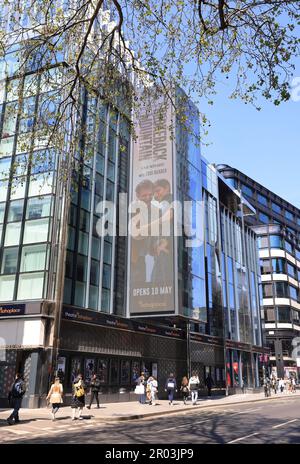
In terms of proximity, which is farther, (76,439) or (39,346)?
(39,346)

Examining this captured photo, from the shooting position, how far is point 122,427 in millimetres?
15039

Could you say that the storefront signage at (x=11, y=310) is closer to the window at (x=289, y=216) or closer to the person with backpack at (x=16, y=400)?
the person with backpack at (x=16, y=400)

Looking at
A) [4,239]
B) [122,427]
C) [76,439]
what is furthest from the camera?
[4,239]

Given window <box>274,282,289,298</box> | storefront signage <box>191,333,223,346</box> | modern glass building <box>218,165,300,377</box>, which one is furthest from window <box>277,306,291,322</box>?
storefront signage <box>191,333,223,346</box>

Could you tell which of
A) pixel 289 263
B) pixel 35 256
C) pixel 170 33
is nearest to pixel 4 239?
pixel 35 256

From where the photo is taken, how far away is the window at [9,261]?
24.3 meters

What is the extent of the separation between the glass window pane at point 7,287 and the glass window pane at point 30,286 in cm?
52

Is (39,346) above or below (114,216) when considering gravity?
below

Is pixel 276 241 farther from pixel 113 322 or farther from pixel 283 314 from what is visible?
pixel 113 322

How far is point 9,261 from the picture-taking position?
2448 cm

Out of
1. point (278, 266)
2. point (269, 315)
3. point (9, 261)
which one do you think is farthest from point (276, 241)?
point (9, 261)

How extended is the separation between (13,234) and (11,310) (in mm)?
4452
